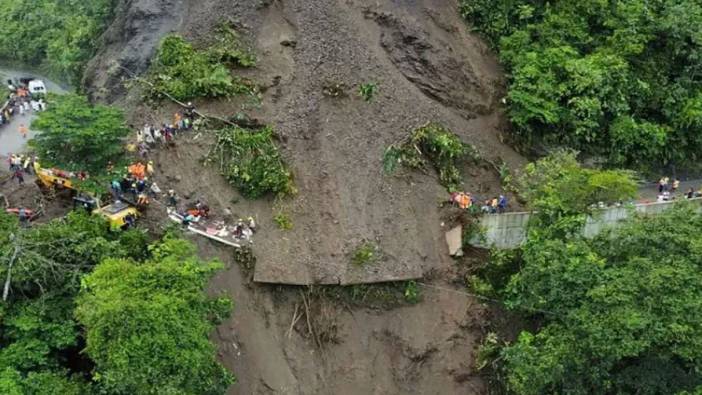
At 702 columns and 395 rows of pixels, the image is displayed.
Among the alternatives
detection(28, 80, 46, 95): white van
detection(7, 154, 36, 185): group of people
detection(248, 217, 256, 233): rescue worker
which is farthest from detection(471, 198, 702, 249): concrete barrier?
detection(28, 80, 46, 95): white van

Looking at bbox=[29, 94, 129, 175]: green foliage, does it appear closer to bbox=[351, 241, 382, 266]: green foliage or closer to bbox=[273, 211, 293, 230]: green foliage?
bbox=[273, 211, 293, 230]: green foliage

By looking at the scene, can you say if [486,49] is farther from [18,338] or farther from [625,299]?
[18,338]

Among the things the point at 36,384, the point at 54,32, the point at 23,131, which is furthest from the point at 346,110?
the point at 54,32

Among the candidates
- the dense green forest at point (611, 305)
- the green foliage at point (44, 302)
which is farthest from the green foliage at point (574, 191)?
the green foliage at point (44, 302)

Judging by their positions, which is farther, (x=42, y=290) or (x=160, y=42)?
(x=160, y=42)

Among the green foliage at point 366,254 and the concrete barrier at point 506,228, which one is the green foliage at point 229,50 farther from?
the concrete barrier at point 506,228

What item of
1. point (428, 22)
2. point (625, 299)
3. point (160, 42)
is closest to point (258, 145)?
point (160, 42)
